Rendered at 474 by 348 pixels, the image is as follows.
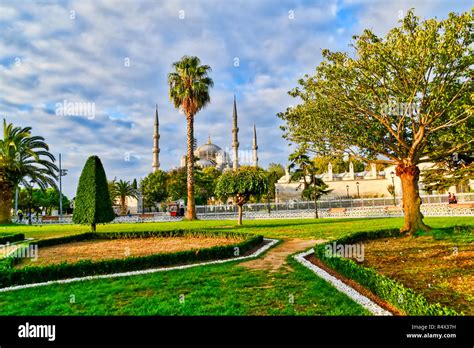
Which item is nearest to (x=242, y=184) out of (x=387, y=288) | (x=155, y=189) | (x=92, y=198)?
(x=92, y=198)

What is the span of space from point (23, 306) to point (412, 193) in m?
13.5

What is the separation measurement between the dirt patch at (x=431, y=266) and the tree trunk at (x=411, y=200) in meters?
1.31

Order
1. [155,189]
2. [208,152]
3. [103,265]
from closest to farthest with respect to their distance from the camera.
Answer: [103,265] < [155,189] < [208,152]

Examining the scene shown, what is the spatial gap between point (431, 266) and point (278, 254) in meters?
4.26

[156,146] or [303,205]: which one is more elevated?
Answer: [156,146]

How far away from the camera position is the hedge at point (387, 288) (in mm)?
4485

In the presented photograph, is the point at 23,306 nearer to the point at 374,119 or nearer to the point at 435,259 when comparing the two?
the point at 435,259

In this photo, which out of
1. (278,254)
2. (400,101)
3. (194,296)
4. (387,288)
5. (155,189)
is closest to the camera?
(387,288)

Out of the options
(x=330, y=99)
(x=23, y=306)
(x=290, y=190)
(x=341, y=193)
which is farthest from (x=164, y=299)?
(x=290, y=190)

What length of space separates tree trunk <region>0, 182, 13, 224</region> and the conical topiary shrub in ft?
57.7

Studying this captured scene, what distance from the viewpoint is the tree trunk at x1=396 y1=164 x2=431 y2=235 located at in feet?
44.6

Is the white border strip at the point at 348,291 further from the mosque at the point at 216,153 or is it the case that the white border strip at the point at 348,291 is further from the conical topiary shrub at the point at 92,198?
the mosque at the point at 216,153

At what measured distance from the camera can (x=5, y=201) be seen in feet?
104

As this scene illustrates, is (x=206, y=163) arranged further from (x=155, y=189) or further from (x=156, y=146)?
(x=155, y=189)
